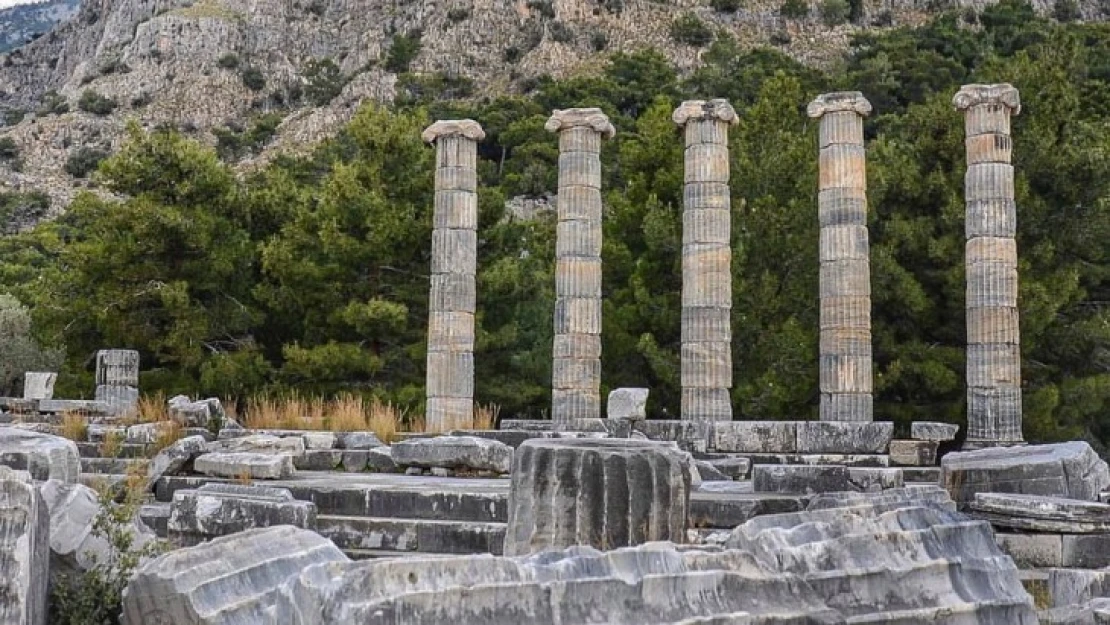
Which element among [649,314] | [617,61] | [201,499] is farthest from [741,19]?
[201,499]

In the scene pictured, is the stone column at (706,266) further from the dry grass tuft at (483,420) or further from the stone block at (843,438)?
the stone block at (843,438)

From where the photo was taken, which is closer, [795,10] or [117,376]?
[117,376]

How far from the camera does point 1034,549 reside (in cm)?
866

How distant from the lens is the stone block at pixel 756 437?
15.4 meters

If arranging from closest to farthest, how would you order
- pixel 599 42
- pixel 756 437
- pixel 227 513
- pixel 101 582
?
1. pixel 101 582
2. pixel 227 513
3. pixel 756 437
4. pixel 599 42

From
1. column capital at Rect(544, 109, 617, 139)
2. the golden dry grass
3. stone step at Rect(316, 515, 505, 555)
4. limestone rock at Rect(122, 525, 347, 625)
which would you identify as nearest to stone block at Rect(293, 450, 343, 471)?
the golden dry grass

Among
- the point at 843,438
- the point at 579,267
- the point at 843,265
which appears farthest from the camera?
the point at 579,267

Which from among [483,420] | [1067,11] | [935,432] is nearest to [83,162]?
[483,420]

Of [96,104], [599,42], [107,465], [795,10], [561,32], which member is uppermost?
[795,10]

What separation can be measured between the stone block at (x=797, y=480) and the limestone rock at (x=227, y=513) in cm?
444

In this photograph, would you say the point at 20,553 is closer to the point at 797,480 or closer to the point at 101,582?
the point at 101,582

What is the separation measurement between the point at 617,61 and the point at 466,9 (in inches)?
843

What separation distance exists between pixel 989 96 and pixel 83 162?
58828 millimetres

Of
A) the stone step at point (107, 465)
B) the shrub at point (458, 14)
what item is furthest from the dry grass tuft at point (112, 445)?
the shrub at point (458, 14)
